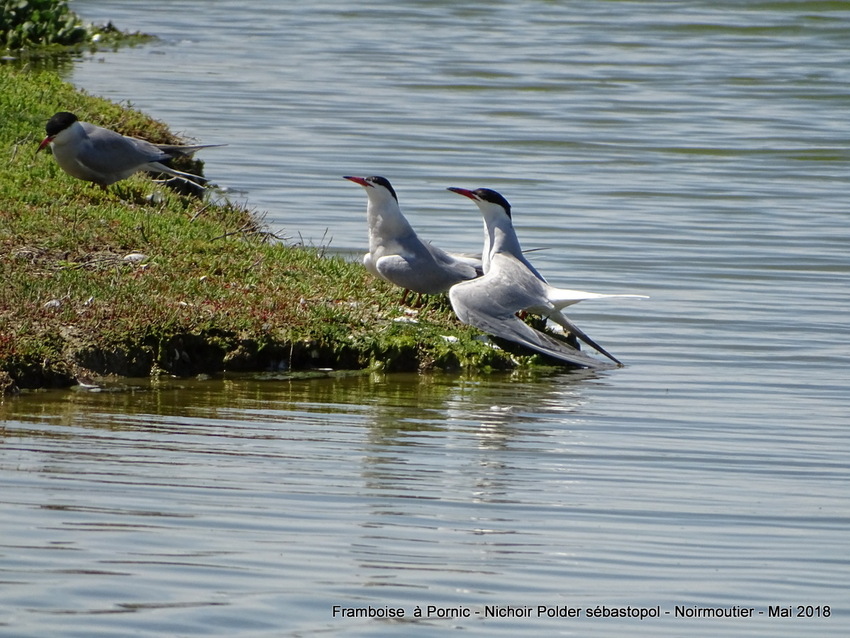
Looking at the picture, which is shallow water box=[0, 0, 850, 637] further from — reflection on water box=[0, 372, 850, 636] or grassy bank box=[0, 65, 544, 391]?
grassy bank box=[0, 65, 544, 391]

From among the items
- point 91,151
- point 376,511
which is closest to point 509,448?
point 376,511

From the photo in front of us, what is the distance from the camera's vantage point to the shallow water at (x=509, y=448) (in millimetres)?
4207

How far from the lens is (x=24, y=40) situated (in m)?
19.2

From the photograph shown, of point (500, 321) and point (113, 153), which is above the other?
point (113, 153)

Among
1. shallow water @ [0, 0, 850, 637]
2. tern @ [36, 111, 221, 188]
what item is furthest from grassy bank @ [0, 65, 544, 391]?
shallow water @ [0, 0, 850, 637]

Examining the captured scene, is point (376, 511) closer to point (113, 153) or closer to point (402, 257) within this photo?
point (402, 257)

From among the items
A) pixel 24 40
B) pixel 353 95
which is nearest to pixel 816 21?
pixel 353 95

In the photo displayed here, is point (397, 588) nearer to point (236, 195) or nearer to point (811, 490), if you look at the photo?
point (811, 490)

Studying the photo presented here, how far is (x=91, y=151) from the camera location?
9.30m

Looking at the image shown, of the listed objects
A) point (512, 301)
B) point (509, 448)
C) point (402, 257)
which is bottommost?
point (509, 448)

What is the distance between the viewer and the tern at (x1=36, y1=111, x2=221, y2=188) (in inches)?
368

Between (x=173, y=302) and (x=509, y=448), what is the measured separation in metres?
2.14


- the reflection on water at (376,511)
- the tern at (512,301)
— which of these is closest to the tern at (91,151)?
the tern at (512,301)

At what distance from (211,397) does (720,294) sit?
458cm
